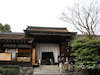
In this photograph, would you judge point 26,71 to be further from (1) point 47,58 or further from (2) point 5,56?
(1) point 47,58

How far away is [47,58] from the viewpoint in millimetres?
14945

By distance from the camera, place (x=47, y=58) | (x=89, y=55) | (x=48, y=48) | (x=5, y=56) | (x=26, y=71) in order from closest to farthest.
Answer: (x=89, y=55)
(x=26, y=71)
(x=5, y=56)
(x=48, y=48)
(x=47, y=58)

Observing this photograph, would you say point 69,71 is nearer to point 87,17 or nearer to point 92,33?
point 92,33

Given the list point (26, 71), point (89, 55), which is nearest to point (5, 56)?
point (26, 71)

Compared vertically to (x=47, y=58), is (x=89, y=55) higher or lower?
higher

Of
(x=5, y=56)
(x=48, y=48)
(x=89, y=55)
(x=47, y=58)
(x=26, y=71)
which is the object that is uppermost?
(x=48, y=48)

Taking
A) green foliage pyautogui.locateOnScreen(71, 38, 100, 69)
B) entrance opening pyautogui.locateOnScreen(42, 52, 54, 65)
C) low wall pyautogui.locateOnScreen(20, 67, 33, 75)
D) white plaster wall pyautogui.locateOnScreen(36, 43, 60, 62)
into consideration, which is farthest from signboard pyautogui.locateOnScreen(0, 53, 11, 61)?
green foliage pyautogui.locateOnScreen(71, 38, 100, 69)

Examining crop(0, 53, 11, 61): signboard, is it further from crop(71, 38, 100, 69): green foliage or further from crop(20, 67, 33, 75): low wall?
crop(71, 38, 100, 69): green foliage

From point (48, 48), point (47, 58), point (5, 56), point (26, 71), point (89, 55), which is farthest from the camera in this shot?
point (47, 58)

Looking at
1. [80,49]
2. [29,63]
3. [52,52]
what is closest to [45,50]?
[52,52]

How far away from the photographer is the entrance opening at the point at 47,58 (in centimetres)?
1467

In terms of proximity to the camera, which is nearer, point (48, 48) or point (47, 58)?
point (48, 48)

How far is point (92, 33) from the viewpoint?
1023 cm

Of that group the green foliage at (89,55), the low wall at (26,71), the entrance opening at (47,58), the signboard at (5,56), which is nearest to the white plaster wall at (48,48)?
the entrance opening at (47,58)
